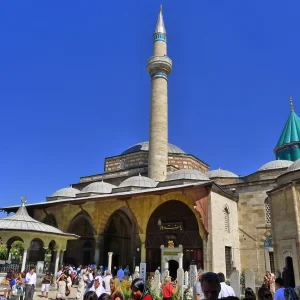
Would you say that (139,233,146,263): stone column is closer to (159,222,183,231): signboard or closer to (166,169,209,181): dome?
(159,222,183,231): signboard

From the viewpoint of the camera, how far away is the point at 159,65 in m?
19.0

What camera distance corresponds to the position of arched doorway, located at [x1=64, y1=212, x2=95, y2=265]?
56.1 feet

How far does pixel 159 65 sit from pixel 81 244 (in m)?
11.2

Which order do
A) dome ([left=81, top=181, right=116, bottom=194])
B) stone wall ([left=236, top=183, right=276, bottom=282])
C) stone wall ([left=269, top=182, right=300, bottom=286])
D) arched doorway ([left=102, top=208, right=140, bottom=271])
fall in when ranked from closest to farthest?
stone wall ([left=269, top=182, right=300, bottom=286]) → stone wall ([left=236, top=183, right=276, bottom=282]) → arched doorway ([left=102, top=208, right=140, bottom=271]) → dome ([left=81, top=181, right=116, bottom=194])

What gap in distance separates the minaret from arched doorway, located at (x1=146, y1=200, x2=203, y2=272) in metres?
3.10

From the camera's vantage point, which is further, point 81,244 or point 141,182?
point 81,244

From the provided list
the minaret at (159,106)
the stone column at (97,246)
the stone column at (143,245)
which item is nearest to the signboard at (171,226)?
the stone column at (143,245)

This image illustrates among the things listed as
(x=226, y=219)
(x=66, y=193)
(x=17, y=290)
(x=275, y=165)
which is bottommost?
(x=17, y=290)

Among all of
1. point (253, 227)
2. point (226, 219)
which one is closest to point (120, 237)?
point (226, 219)

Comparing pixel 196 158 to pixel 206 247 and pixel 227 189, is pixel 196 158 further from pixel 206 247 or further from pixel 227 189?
pixel 206 247

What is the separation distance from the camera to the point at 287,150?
2336cm

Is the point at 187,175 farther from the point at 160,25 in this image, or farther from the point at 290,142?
the point at 290,142

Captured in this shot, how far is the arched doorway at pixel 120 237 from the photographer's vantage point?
1652 cm

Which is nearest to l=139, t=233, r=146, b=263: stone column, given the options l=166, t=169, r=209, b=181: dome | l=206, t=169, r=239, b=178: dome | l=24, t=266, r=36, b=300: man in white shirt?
l=166, t=169, r=209, b=181: dome
